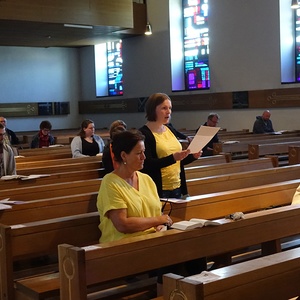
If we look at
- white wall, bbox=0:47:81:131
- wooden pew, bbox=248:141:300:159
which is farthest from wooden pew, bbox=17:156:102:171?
white wall, bbox=0:47:81:131

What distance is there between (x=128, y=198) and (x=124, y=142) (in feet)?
1.06

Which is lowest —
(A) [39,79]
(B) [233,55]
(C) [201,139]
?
(C) [201,139]

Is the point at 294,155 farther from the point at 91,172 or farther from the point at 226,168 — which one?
the point at 91,172

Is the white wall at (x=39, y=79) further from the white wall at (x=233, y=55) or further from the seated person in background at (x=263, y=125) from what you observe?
the seated person in background at (x=263, y=125)

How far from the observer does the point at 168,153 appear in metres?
3.89

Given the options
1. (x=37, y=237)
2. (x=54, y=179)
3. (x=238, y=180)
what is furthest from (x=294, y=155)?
(x=37, y=237)

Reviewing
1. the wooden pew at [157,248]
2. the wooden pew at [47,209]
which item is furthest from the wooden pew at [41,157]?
the wooden pew at [157,248]

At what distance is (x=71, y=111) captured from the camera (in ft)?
61.7

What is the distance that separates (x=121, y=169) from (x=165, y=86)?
12473 millimetres

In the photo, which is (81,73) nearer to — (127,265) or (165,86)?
(165,86)

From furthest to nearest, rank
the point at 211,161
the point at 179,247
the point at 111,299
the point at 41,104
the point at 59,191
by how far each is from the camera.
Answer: the point at 41,104 → the point at 211,161 → the point at 59,191 → the point at 111,299 → the point at 179,247

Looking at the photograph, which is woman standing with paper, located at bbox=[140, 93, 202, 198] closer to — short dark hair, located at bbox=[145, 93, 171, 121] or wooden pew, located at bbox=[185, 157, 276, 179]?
short dark hair, located at bbox=[145, 93, 171, 121]

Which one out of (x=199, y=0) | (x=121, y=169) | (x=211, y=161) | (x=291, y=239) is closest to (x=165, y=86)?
(x=199, y=0)

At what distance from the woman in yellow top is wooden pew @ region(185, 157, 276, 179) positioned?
6.84ft
